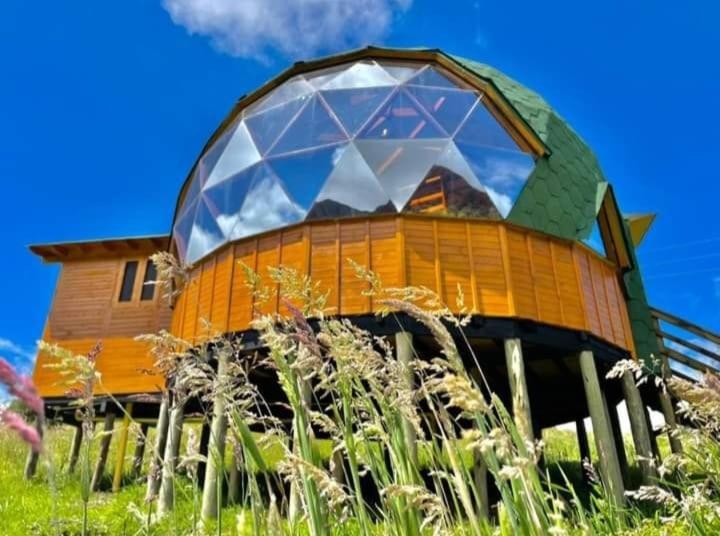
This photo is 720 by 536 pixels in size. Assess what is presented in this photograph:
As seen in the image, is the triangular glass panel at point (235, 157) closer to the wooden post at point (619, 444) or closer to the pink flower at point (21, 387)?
the wooden post at point (619, 444)

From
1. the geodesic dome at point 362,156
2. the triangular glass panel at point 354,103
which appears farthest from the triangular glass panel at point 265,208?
the triangular glass panel at point 354,103

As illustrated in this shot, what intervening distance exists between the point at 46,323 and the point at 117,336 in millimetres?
2683

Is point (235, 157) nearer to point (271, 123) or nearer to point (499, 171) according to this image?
point (271, 123)

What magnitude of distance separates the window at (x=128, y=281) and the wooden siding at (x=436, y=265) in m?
7.49

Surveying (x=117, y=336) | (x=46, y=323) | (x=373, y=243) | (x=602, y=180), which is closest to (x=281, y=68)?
(x=373, y=243)

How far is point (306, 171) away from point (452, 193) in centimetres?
283

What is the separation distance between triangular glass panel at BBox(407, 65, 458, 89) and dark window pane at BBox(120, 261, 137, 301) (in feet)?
35.5

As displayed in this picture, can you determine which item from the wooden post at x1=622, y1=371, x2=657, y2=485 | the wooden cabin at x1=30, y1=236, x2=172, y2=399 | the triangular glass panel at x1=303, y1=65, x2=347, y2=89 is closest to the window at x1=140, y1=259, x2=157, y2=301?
the wooden cabin at x1=30, y1=236, x2=172, y2=399

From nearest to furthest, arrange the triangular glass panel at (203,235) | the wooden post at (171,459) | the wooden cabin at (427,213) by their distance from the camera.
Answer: the wooden post at (171,459)
the wooden cabin at (427,213)
the triangular glass panel at (203,235)

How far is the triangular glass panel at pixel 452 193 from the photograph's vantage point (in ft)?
34.3

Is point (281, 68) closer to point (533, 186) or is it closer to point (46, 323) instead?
point (533, 186)

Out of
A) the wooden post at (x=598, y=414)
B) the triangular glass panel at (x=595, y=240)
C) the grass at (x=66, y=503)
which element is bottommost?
the grass at (x=66, y=503)

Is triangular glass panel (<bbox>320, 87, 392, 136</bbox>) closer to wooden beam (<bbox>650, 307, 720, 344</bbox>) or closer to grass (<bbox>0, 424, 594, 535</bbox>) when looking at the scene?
grass (<bbox>0, 424, 594, 535</bbox>)

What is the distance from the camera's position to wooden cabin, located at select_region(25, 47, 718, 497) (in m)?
10.0
